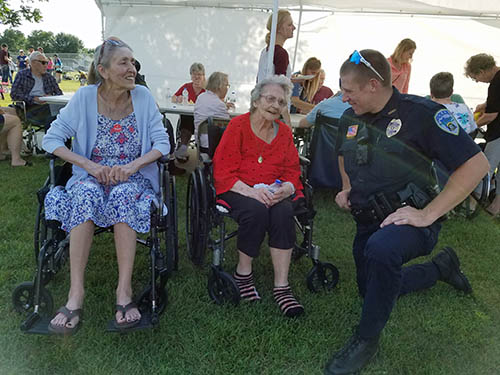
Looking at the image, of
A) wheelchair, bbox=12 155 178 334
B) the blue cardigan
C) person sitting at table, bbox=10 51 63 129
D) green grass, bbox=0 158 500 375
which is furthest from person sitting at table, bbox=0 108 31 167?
the blue cardigan

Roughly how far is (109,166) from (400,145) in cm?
153

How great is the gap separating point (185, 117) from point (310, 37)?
2.92 metres

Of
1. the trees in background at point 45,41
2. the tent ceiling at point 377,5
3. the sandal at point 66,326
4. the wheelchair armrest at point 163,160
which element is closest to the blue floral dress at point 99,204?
the wheelchair armrest at point 163,160

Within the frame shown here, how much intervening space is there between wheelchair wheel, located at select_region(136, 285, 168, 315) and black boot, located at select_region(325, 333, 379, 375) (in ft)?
2.92

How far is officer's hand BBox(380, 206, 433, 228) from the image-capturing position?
1.66m

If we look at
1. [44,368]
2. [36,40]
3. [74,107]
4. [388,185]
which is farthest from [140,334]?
[36,40]

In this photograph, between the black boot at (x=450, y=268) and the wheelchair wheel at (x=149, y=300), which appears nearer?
the wheelchair wheel at (x=149, y=300)

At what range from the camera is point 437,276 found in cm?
240

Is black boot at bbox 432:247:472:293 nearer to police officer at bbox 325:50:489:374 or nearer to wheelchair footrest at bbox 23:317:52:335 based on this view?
police officer at bbox 325:50:489:374

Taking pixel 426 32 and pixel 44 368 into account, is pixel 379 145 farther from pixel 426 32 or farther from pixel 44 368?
pixel 426 32

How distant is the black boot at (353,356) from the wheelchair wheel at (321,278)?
0.59m

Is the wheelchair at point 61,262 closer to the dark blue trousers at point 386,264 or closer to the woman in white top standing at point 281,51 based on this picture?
the dark blue trousers at point 386,264

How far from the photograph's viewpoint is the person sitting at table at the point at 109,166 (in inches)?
74.4

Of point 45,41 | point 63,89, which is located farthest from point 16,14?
point 45,41
